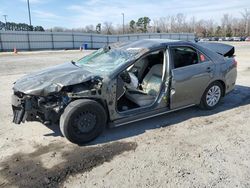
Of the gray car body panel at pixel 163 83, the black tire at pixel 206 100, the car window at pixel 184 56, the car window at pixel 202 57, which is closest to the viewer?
the gray car body panel at pixel 163 83

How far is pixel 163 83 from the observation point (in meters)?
4.83

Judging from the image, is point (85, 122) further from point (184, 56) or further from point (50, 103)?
point (184, 56)

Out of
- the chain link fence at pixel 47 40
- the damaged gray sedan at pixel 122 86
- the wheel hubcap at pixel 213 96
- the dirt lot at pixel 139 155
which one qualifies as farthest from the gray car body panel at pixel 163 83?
the chain link fence at pixel 47 40

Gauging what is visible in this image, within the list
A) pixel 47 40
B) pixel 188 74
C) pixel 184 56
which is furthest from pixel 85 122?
pixel 47 40

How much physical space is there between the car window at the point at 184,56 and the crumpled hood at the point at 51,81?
179 centimetres

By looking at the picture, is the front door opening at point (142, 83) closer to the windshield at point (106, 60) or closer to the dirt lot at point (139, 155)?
the windshield at point (106, 60)

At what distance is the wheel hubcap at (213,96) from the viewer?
5594 mm

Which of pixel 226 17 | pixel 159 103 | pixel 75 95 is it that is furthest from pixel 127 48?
pixel 226 17

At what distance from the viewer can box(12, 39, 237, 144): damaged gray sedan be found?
3.97 m

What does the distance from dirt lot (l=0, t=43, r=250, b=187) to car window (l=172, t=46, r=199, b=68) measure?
112 centimetres

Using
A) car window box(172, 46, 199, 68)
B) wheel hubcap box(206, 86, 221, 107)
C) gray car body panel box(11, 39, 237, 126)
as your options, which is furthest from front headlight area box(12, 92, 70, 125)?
wheel hubcap box(206, 86, 221, 107)

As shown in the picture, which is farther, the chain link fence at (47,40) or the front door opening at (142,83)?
the chain link fence at (47,40)

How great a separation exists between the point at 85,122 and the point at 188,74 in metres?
2.28

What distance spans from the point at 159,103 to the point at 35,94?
2193 millimetres
